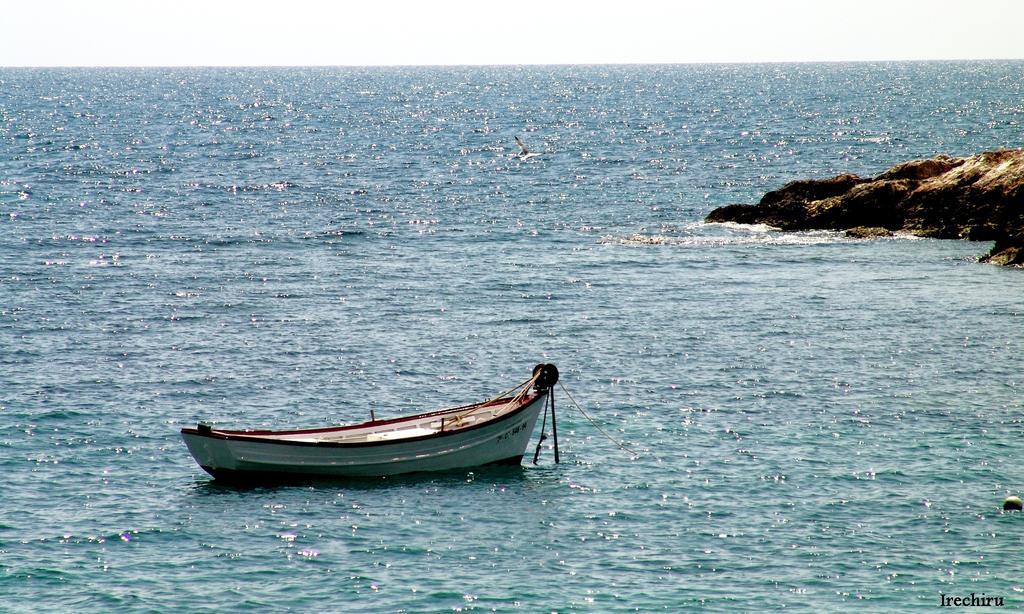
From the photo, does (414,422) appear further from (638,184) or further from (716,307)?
(638,184)

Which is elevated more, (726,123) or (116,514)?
(726,123)

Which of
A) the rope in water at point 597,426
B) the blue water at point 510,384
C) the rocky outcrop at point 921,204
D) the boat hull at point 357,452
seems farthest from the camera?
the rocky outcrop at point 921,204

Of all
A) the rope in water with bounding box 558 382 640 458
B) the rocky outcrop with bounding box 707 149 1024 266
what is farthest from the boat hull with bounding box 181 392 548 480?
the rocky outcrop with bounding box 707 149 1024 266

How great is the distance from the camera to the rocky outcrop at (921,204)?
2739 inches

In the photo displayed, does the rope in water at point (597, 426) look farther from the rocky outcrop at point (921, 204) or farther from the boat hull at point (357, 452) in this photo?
the rocky outcrop at point (921, 204)

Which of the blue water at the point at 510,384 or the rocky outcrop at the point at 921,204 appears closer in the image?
the blue water at the point at 510,384

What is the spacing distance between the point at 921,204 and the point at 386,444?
165 ft

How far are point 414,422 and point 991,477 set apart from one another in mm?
17042

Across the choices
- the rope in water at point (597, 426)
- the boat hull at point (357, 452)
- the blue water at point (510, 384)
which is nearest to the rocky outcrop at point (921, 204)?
the blue water at point (510, 384)

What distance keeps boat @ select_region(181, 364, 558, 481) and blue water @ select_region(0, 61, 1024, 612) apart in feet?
2.14

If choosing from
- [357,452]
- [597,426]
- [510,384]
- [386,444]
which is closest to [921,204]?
[510,384]

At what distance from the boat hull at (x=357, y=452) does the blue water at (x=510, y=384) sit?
56cm

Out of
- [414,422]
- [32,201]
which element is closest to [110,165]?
[32,201]

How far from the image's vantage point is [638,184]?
107438 millimetres
